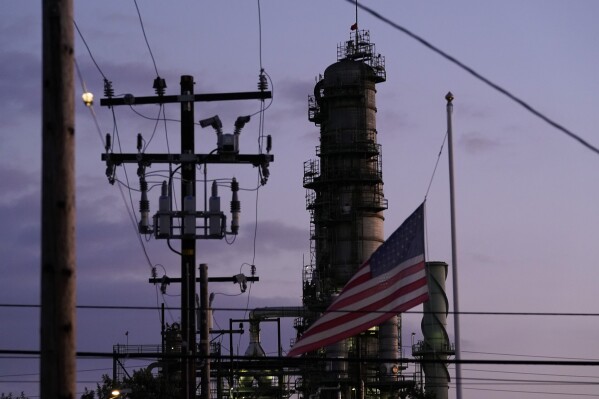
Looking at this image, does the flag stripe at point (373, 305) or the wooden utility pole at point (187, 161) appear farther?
the wooden utility pole at point (187, 161)

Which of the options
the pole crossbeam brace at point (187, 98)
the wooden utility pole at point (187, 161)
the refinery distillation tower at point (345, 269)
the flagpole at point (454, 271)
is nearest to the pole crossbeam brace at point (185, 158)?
the wooden utility pole at point (187, 161)

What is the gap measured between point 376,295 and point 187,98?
736cm

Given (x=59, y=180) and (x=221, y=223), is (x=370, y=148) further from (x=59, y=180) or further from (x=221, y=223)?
(x=59, y=180)

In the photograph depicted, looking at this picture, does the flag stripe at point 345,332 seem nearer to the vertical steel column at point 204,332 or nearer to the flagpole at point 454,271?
the flagpole at point 454,271

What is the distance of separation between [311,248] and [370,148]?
8.38 m

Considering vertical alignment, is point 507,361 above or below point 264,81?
below

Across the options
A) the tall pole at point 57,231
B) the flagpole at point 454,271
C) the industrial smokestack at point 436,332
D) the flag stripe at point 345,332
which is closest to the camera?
the tall pole at point 57,231

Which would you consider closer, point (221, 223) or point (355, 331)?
point (355, 331)

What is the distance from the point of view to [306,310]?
77125 millimetres

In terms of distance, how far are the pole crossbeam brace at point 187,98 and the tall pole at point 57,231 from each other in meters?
17.8

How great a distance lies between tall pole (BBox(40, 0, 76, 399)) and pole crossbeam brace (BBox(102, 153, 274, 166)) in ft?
56.1

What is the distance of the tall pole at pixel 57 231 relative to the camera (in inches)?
555

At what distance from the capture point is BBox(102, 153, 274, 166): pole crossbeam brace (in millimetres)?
31438

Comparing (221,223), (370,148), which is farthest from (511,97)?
(370,148)
